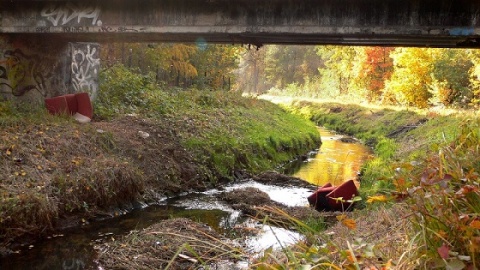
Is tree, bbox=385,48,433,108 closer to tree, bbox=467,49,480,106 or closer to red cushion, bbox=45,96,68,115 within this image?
tree, bbox=467,49,480,106

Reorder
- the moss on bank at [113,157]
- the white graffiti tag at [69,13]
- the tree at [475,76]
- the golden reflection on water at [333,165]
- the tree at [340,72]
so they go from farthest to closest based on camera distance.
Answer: the tree at [340,72]
the tree at [475,76]
the golden reflection on water at [333,165]
the white graffiti tag at [69,13]
the moss on bank at [113,157]

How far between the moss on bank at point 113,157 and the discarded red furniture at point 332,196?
3542mm

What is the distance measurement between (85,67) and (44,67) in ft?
5.14

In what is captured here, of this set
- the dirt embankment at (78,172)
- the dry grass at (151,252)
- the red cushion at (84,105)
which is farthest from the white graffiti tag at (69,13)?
the dry grass at (151,252)

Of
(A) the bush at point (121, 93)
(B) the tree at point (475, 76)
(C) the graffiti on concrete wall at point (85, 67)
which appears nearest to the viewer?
(C) the graffiti on concrete wall at point (85, 67)

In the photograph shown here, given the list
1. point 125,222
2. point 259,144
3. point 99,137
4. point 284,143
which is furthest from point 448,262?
point 284,143

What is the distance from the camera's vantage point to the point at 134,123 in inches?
571

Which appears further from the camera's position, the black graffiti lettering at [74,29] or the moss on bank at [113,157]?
the black graffiti lettering at [74,29]

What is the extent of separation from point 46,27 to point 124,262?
7918 mm

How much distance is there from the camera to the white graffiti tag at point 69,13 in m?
12.5

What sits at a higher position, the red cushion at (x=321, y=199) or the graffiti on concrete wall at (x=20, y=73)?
the graffiti on concrete wall at (x=20, y=73)

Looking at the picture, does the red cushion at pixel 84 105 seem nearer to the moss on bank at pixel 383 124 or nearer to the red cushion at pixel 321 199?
the red cushion at pixel 321 199

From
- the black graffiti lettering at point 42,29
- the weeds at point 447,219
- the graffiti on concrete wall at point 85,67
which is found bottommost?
the graffiti on concrete wall at point 85,67

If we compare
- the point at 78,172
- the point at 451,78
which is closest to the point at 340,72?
the point at 451,78
